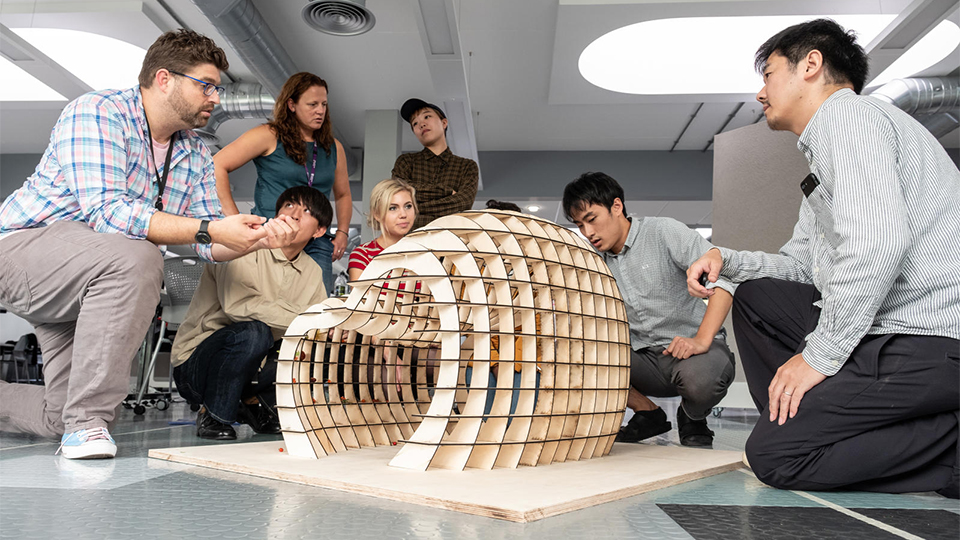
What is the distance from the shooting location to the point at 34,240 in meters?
1.75

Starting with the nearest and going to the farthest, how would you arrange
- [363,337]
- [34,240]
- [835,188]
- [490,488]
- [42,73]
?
[490,488] → [835,188] → [34,240] → [363,337] → [42,73]

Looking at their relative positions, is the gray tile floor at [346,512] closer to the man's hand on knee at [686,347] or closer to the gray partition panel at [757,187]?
the man's hand on knee at [686,347]

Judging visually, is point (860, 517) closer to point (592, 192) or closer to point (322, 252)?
point (592, 192)

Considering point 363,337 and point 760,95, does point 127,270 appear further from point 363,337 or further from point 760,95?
point 760,95

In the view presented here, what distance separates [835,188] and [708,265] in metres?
0.47

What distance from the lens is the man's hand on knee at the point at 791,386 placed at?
55.4 inches

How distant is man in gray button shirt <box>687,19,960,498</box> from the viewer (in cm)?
132

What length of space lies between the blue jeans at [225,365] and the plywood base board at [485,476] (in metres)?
0.46

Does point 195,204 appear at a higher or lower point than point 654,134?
lower

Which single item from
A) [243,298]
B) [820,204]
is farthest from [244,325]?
[820,204]

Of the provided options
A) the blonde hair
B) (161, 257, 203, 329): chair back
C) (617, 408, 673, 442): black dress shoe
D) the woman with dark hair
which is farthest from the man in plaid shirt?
(161, 257, 203, 329): chair back

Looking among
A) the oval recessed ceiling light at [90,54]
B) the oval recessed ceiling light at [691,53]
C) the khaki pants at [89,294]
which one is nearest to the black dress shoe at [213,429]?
the khaki pants at [89,294]

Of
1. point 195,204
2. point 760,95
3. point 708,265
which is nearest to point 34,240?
point 195,204

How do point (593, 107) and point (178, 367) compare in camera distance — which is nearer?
point (178, 367)
